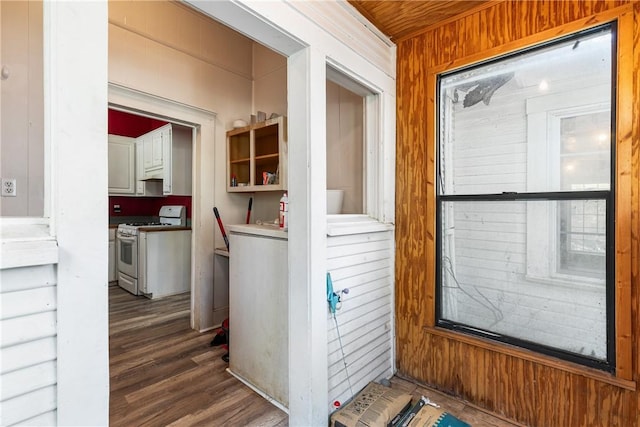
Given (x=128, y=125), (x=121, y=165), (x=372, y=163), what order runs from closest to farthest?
(x=372, y=163)
(x=121, y=165)
(x=128, y=125)

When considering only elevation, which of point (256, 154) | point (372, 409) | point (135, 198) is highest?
point (256, 154)


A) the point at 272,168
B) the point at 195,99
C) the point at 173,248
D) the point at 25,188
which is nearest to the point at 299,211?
the point at 25,188

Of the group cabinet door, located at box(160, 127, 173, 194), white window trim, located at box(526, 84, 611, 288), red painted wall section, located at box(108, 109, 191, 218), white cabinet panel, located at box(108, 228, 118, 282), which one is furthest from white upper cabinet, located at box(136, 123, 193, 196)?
white window trim, located at box(526, 84, 611, 288)

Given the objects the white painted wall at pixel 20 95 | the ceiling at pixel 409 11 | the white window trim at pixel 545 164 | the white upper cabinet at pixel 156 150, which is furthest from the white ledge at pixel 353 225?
the white upper cabinet at pixel 156 150

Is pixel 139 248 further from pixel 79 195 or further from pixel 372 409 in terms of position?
pixel 372 409

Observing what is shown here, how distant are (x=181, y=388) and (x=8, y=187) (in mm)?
1612

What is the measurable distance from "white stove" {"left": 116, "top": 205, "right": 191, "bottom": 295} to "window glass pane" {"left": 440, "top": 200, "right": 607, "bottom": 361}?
3551 mm

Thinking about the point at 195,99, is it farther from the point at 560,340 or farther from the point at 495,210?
the point at 560,340

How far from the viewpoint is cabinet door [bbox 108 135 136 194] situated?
4574mm

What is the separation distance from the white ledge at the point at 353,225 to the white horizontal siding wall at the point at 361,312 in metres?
0.04

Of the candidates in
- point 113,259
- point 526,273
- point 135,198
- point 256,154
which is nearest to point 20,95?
point 256,154

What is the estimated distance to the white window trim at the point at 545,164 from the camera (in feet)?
5.07

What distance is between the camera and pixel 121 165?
469 cm

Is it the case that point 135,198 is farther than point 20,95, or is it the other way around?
point 135,198
